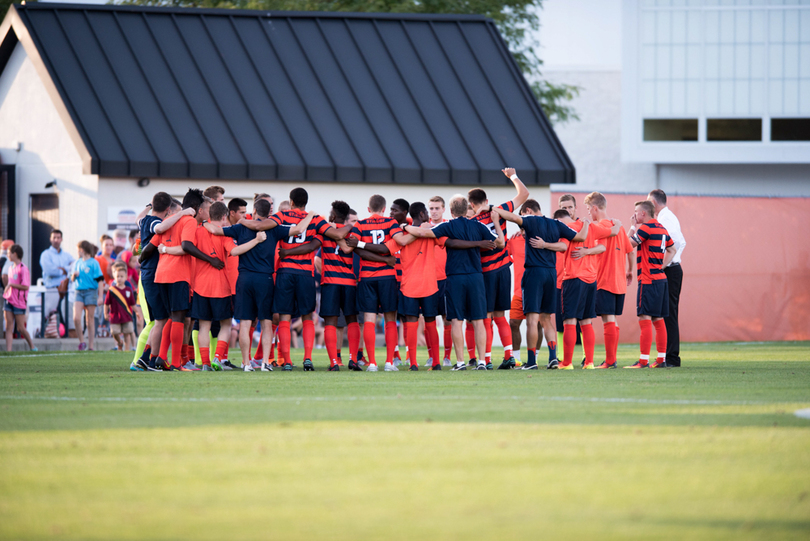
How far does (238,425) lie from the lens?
7.15 meters

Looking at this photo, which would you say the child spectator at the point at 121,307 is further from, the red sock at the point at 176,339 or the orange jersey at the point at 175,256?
the orange jersey at the point at 175,256

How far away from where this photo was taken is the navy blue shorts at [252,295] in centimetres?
1249

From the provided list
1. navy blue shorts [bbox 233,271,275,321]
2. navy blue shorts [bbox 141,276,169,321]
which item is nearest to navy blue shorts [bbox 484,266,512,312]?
navy blue shorts [bbox 233,271,275,321]

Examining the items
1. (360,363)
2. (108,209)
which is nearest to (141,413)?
(360,363)

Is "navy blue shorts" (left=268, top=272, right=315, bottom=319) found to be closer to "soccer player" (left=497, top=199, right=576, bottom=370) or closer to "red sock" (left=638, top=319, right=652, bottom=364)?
"soccer player" (left=497, top=199, right=576, bottom=370)

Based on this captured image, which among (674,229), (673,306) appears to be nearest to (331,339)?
(673,306)

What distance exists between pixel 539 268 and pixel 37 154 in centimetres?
1337

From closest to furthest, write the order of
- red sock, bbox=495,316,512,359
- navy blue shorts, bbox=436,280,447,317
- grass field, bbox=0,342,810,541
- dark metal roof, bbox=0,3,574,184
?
grass field, bbox=0,342,810,541 < red sock, bbox=495,316,512,359 < navy blue shorts, bbox=436,280,447,317 < dark metal roof, bbox=0,3,574,184

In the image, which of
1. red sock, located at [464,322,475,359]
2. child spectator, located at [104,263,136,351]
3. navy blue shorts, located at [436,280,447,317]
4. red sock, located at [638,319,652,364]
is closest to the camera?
red sock, located at [638,319,652,364]

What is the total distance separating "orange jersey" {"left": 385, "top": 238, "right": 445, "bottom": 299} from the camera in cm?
1295

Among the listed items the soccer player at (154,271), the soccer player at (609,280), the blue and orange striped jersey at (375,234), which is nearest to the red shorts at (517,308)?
the soccer player at (609,280)

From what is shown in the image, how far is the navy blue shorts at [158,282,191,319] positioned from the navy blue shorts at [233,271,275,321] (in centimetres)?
62

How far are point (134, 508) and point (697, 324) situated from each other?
19001 millimetres

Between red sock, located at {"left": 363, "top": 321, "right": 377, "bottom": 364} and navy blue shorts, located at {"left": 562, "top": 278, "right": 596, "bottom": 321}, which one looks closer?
red sock, located at {"left": 363, "top": 321, "right": 377, "bottom": 364}
